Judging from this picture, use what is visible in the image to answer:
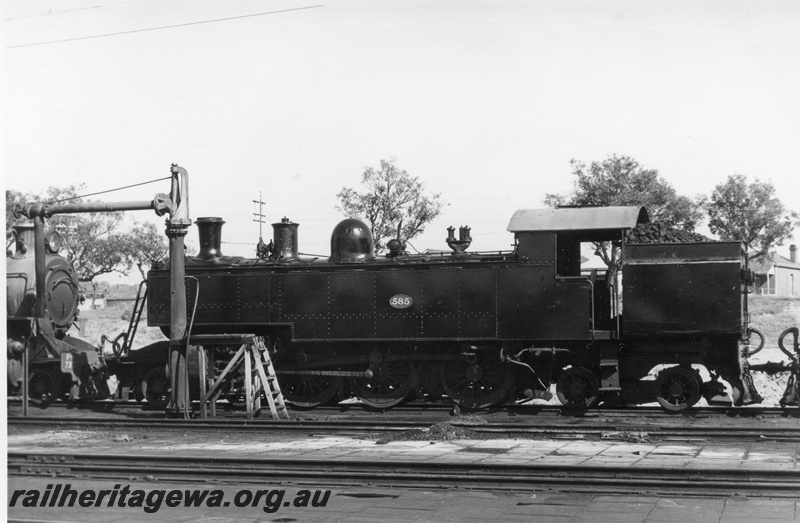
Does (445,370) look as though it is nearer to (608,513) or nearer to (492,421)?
(492,421)

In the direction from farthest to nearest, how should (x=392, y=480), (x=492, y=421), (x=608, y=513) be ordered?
(x=492, y=421) → (x=392, y=480) → (x=608, y=513)

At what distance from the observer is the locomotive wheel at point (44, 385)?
1691cm

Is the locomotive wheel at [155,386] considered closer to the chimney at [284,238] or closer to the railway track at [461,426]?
the railway track at [461,426]

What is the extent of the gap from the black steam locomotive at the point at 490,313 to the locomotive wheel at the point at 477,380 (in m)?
0.02

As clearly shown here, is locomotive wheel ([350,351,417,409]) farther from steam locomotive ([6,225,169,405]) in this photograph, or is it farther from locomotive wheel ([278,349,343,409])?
steam locomotive ([6,225,169,405])

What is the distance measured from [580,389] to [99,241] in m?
32.4

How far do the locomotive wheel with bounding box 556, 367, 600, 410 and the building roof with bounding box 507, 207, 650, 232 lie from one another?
232 centimetres

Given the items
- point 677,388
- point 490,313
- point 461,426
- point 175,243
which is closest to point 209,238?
point 175,243

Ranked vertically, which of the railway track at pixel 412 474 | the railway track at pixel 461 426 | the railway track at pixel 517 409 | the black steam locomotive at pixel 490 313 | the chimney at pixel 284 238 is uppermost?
the chimney at pixel 284 238

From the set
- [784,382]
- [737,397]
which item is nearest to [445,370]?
[737,397]

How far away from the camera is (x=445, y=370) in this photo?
50.5 ft

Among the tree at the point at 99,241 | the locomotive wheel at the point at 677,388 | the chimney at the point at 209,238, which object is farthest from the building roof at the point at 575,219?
the tree at the point at 99,241

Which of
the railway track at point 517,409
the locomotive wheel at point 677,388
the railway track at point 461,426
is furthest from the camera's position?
the locomotive wheel at point 677,388

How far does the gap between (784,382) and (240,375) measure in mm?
14410
